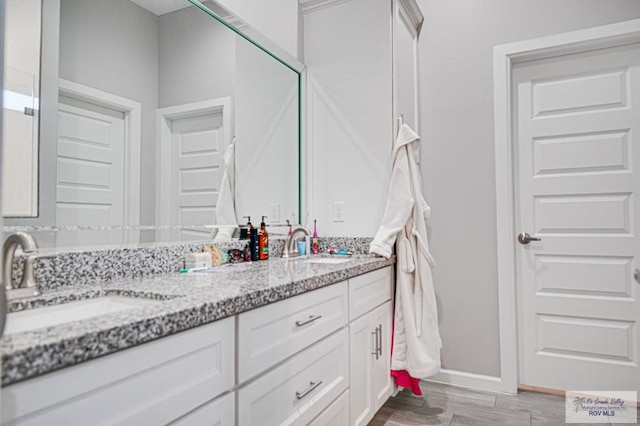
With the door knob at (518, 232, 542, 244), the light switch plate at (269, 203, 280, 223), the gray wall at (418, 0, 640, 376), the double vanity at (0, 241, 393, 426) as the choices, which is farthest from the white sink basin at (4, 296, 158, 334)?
the door knob at (518, 232, 542, 244)

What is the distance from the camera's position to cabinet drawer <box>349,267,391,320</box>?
1753 mm

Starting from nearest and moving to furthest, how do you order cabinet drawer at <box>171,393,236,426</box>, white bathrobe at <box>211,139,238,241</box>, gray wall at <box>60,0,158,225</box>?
cabinet drawer at <box>171,393,236,426</box>, gray wall at <box>60,0,158,225</box>, white bathrobe at <box>211,139,238,241</box>

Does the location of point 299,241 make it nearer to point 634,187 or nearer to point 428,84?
point 428,84

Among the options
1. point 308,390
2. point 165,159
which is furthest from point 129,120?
point 308,390

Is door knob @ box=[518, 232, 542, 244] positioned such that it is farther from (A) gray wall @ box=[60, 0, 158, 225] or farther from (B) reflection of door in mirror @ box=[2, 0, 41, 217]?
(B) reflection of door in mirror @ box=[2, 0, 41, 217]

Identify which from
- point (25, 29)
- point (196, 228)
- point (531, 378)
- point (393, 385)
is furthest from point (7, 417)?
point (531, 378)

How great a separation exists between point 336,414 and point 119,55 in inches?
62.7

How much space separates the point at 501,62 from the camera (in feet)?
8.20

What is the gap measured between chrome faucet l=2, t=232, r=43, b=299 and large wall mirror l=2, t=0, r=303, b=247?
10 centimetres

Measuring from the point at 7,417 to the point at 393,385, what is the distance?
1.98m

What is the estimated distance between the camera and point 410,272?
7.03 ft

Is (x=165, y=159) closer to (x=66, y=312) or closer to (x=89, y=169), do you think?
(x=89, y=169)

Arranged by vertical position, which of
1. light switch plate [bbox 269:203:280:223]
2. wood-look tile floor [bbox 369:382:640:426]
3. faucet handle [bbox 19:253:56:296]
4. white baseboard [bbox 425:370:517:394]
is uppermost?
light switch plate [bbox 269:203:280:223]

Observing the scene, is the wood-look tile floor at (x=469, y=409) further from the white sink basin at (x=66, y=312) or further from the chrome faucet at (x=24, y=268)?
the chrome faucet at (x=24, y=268)
